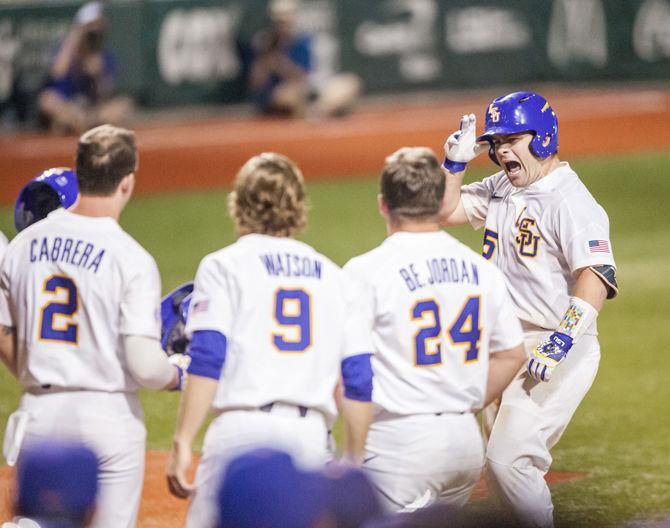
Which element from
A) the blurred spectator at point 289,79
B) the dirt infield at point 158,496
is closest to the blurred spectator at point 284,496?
the dirt infield at point 158,496

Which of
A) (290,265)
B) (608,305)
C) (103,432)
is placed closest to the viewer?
(290,265)

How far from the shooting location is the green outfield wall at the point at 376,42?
1823 cm

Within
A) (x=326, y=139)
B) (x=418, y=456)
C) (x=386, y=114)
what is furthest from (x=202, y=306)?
(x=386, y=114)

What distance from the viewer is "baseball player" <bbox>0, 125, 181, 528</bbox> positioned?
4.46 metres

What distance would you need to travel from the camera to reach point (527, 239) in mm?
5449

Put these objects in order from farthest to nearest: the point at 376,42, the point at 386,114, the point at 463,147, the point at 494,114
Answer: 1. the point at 376,42
2. the point at 386,114
3. the point at 463,147
4. the point at 494,114

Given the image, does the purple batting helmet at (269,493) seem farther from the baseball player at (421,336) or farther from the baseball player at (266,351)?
the baseball player at (421,336)

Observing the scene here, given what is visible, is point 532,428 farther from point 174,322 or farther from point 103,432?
point 103,432

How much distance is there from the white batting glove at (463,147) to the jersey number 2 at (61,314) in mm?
1954

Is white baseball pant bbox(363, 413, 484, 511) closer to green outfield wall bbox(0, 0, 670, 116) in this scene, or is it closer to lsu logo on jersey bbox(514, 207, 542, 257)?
lsu logo on jersey bbox(514, 207, 542, 257)

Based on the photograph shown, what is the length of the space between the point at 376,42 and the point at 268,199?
1544 centimetres

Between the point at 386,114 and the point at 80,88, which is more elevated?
the point at 80,88

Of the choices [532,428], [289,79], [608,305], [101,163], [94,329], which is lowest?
[608,305]

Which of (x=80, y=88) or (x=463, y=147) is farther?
(x=80, y=88)
